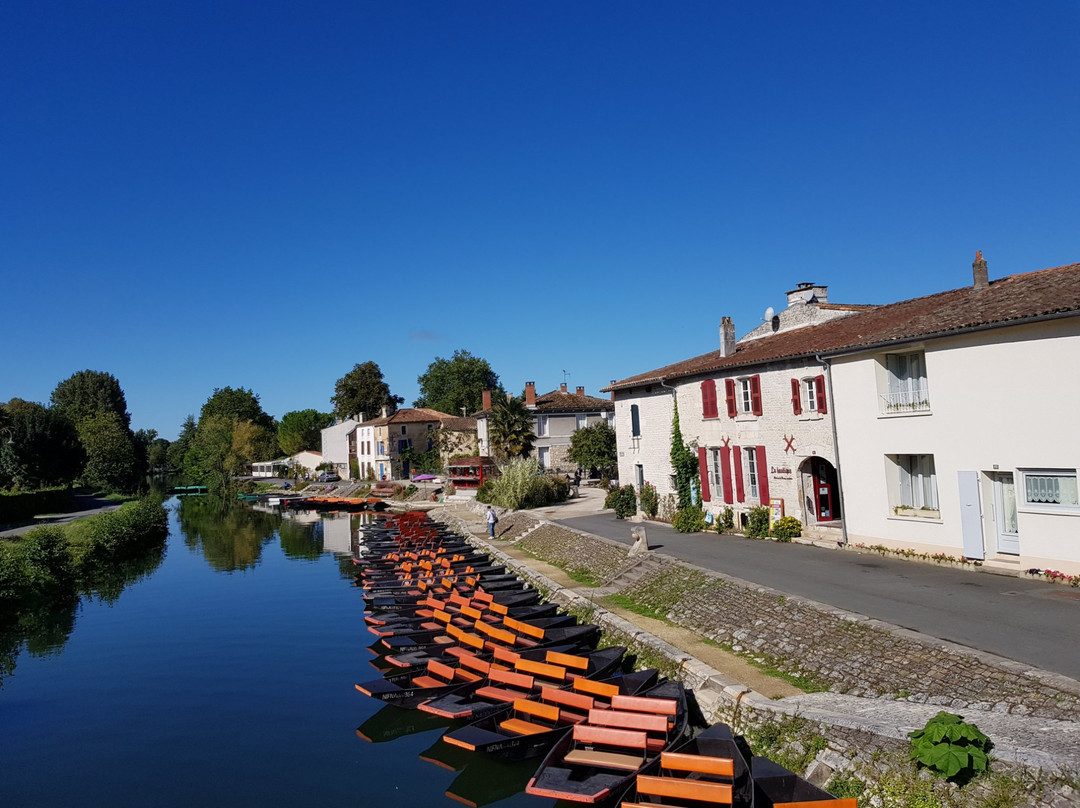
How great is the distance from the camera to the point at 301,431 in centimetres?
10612

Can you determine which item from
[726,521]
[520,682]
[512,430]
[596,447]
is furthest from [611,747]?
[512,430]

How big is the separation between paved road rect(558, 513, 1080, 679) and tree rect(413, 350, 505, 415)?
7935cm

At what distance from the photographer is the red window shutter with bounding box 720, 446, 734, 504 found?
25344mm

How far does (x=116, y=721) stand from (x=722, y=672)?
12363 millimetres

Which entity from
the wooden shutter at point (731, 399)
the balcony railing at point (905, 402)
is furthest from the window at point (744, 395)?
the balcony railing at point (905, 402)

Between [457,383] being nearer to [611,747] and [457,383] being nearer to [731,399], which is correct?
[731,399]

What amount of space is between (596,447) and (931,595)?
30.5 metres

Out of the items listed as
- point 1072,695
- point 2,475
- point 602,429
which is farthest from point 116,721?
point 2,475

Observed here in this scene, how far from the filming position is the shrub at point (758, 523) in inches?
917

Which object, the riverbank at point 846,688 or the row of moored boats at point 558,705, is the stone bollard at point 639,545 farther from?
the riverbank at point 846,688

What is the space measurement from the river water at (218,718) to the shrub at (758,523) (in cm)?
1259

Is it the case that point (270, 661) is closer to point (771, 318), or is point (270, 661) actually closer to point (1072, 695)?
point (1072, 695)

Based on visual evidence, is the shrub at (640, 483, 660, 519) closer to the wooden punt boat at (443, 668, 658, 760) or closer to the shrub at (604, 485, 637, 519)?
the shrub at (604, 485, 637, 519)

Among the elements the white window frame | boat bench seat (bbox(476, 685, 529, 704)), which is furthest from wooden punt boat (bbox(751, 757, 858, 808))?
the white window frame
